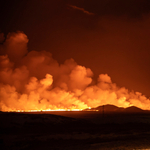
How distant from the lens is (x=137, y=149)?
1902cm

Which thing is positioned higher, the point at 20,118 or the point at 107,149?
the point at 20,118

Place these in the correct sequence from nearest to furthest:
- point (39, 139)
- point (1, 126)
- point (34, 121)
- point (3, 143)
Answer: point (3, 143)
point (39, 139)
point (1, 126)
point (34, 121)

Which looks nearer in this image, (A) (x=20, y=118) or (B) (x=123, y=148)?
(B) (x=123, y=148)

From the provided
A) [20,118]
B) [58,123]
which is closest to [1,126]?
[20,118]

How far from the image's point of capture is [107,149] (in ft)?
63.5

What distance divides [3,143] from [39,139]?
481 cm

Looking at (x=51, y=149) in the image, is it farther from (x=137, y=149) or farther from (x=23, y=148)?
(x=137, y=149)

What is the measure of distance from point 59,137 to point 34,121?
1835cm

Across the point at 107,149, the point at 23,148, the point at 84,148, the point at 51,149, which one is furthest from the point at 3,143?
the point at 107,149

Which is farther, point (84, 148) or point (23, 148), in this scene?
point (23, 148)

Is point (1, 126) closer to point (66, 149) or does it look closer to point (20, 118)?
point (20, 118)

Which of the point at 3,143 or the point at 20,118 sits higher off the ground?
the point at 20,118

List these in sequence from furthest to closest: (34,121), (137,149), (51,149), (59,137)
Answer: (34,121) < (59,137) < (51,149) < (137,149)

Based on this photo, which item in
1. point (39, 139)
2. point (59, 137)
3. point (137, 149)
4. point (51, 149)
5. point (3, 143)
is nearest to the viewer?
point (137, 149)
